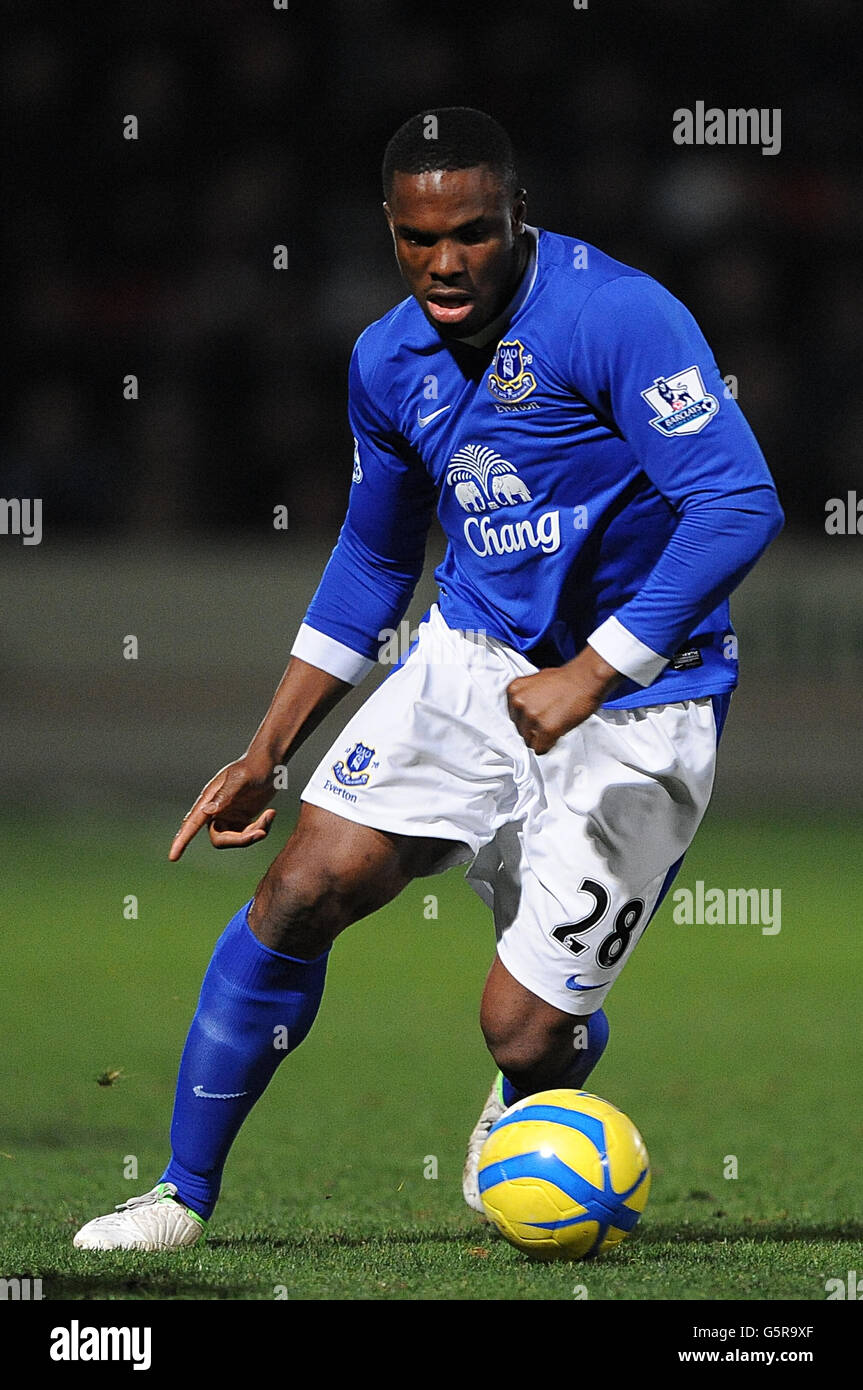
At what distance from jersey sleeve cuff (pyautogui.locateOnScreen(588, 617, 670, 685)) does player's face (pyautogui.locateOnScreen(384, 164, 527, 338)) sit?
2.17 ft

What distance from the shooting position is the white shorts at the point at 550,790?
3.77 meters

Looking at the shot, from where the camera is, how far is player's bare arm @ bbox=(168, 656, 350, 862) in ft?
12.7

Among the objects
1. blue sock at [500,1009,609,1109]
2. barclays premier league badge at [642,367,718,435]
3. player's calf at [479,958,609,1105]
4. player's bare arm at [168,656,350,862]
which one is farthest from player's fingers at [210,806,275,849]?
barclays premier league badge at [642,367,718,435]

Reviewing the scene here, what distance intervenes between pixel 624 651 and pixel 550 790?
0.52 meters

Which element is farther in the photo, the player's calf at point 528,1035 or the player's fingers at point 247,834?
the player's calf at point 528,1035

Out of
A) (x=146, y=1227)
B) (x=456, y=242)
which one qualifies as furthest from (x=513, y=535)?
(x=146, y=1227)

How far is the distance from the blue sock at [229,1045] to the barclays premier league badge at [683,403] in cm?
121

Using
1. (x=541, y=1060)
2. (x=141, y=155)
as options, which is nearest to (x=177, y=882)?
(x=541, y=1060)

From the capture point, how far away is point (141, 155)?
14.1 meters

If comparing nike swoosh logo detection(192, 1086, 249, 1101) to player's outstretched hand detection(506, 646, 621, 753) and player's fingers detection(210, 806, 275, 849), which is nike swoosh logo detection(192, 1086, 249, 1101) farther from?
player's outstretched hand detection(506, 646, 621, 753)

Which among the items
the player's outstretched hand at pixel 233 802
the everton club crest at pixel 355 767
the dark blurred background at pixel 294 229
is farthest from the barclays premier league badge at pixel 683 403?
the dark blurred background at pixel 294 229

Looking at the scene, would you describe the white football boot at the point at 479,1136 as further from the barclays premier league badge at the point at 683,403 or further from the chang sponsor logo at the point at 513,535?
the barclays premier league badge at the point at 683,403

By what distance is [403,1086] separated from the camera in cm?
576

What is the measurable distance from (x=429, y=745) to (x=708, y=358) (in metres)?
0.90
